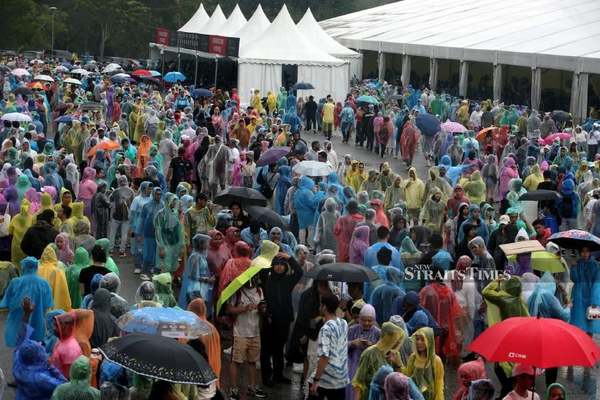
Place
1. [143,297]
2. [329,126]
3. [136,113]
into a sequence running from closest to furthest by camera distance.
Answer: [143,297]
[136,113]
[329,126]

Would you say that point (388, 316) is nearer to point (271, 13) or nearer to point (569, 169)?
point (569, 169)

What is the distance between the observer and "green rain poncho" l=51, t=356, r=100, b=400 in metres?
8.25

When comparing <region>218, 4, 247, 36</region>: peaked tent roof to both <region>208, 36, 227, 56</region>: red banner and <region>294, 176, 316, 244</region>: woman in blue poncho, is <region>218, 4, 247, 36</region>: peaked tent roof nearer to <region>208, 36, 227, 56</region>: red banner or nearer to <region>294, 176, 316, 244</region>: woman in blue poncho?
<region>208, 36, 227, 56</region>: red banner

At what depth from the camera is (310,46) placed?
1670 inches

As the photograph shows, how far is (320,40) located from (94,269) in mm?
34528

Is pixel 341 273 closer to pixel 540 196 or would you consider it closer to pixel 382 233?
pixel 382 233

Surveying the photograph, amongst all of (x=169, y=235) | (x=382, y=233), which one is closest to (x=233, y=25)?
(x=169, y=235)

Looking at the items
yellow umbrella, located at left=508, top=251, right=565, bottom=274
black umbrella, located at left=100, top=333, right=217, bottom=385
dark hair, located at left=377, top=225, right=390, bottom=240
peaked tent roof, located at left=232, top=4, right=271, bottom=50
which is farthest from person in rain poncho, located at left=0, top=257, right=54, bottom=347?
peaked tent roof, located at left=232, top=4, right=271, bottom=50

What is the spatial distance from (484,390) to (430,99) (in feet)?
107

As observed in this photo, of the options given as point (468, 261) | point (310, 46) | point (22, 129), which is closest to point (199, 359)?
point (468, 261)

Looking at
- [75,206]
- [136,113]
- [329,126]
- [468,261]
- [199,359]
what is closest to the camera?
[199,359]

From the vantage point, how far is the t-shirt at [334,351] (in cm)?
980

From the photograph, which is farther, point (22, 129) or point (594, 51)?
point (594, 51)

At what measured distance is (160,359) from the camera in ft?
26.8
